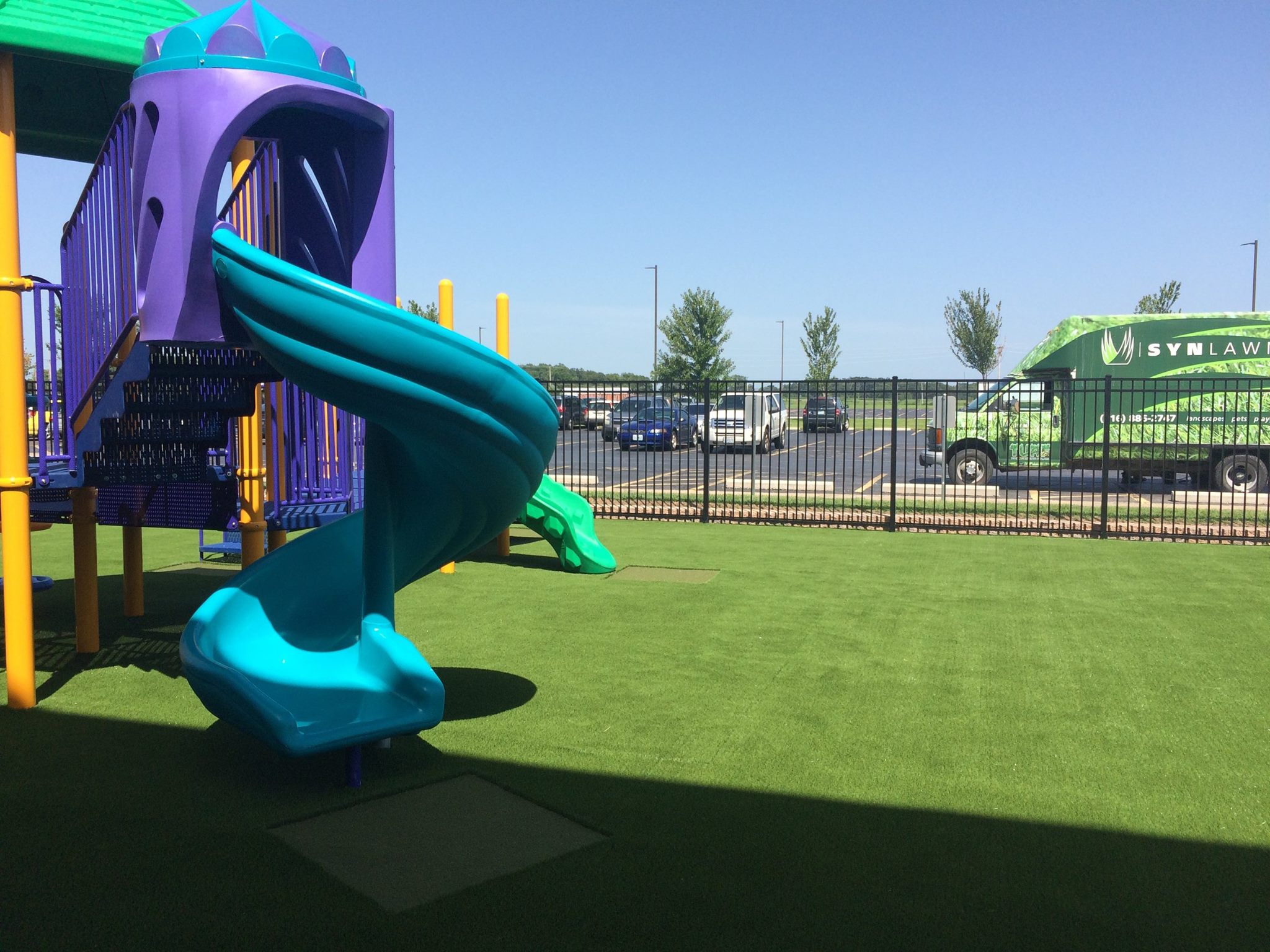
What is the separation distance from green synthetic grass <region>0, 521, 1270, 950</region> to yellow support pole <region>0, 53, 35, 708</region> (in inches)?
11.7

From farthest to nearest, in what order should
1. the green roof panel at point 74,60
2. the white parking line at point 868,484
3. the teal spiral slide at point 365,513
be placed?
the white parking line at point 868,484 → the green roof panel at point 74,60 → the teal spiral slide at point 365,513

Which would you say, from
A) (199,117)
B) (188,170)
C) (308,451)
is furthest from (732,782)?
(308,451)

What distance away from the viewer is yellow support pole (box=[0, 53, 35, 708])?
5.41 metres

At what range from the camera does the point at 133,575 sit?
7.95 m

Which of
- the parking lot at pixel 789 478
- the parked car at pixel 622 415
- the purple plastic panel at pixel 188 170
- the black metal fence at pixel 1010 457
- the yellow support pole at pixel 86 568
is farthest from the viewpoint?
the parked car at pixel 622 415

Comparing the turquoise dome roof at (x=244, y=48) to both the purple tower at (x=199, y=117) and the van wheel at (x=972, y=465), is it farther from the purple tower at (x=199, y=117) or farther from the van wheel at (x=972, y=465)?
the van wheel at (x=972, y=465)

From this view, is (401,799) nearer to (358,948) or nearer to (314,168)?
(358,948)

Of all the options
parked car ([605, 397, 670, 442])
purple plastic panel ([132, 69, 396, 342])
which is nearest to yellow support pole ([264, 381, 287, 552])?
purple plastic panel ([132, 69, 396, 342])

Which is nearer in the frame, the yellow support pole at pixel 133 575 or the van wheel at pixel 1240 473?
the yellow support pole at pixel 133 575

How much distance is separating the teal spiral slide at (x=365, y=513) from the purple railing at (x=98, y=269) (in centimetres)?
180

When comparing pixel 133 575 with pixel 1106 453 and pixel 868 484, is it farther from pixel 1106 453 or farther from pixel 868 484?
pixel 868 484

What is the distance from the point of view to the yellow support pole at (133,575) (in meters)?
Answer: 7.89

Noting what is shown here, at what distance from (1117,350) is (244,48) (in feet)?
55.0

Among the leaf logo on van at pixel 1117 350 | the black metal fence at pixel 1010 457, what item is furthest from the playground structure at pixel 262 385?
the leaf logo on van at pixel 1117 350
